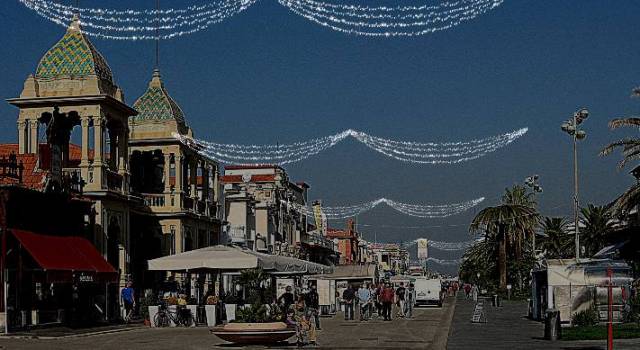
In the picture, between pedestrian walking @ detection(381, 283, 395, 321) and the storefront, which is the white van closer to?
pedestrian walking @ detection(381, 283, 395, 321)

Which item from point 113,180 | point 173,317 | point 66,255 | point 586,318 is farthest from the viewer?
point 113,180

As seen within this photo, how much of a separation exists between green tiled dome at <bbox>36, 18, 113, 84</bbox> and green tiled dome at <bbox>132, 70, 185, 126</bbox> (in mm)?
7292

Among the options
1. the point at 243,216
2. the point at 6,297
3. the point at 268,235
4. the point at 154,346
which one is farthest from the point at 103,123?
the point at 268,235

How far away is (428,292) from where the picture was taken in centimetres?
7112

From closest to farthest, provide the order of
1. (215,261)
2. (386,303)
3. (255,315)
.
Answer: (255,315), (215,261), (386,303)

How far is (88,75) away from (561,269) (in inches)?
762

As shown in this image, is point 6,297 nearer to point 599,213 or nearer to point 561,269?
point 561,269

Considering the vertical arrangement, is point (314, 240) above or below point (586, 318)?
above

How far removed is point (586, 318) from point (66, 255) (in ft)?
56.6

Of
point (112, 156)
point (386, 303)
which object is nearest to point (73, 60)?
point (112, 156)

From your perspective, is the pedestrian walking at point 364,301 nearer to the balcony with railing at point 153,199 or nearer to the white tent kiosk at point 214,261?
the white tent kiosk at point 214,261

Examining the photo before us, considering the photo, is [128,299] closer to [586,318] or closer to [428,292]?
[586,318]

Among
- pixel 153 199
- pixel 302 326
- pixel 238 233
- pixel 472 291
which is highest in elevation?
pixel 153 199

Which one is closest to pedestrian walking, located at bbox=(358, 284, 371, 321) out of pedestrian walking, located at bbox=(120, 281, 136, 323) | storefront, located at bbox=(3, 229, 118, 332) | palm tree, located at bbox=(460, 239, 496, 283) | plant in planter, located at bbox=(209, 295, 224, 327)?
plant in planter, located at bbox=(209, 295, 224, 327)
